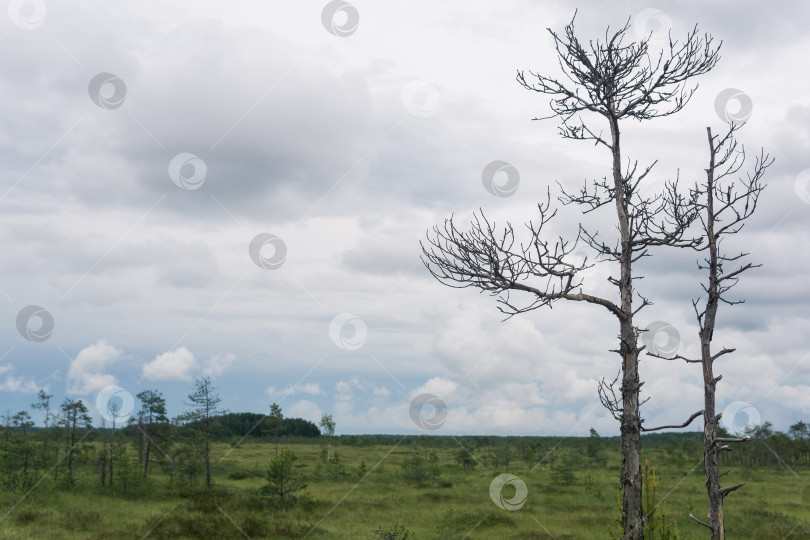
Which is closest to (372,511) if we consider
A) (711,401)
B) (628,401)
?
(711,401)

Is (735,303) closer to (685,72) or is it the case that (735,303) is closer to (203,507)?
(685,72)

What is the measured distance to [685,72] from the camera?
30.7 feet

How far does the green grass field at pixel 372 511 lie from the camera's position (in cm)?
2119

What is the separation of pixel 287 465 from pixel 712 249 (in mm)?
22873

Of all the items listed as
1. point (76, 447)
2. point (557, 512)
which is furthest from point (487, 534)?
point (76, 447)

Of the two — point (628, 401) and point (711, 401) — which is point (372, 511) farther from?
point (628, 401)
